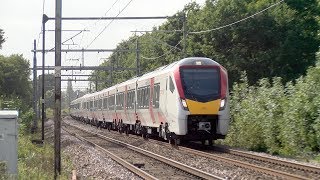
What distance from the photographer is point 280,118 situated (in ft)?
67.2

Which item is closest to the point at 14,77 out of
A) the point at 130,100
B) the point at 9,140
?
the point at 130,100

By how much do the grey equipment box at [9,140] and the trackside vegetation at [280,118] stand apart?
32.8 ft

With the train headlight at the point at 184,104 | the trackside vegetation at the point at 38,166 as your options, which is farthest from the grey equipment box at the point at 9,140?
the train headlight at the point at 184,104

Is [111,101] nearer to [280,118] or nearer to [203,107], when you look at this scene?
[203,107]

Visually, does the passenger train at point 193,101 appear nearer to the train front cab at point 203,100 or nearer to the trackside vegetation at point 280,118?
the train front cab at point 203,100

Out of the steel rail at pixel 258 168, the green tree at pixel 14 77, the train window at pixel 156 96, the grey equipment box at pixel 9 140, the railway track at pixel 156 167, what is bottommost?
the railway track at pixel 156 167

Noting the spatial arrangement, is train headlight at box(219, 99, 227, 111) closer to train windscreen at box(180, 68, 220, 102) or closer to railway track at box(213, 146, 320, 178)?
train windscreen at box(180, 68, 220, 102)

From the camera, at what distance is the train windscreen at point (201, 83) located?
65.7ft

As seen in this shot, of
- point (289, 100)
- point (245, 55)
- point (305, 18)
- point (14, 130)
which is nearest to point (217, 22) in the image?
point (245, 55)

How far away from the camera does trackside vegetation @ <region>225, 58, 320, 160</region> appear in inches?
722

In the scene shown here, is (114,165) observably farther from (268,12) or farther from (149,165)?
(268,12)

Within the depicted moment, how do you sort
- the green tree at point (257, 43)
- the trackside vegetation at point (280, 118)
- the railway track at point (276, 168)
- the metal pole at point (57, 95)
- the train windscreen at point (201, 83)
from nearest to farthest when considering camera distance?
the railway track at point (276, 168) < the metal pole at point (57, 95) < the trackside vegetation at point (280, 118) < the train windscreen at point (201, 83) < the green tree at point (257, 43)

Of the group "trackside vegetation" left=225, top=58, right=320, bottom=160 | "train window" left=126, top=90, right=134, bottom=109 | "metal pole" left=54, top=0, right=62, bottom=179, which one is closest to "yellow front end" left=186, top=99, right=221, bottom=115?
"trackside vegetation" left=225, top=58, right=320, bottom=160

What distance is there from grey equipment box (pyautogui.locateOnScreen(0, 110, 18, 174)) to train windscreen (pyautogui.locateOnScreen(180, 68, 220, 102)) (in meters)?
9.87
